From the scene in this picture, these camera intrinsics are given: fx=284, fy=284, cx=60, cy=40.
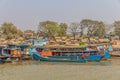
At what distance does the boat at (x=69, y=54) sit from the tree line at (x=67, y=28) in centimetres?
1875

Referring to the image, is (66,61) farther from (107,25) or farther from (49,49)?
(107,25)

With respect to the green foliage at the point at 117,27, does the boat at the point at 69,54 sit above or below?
below

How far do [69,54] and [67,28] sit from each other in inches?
952

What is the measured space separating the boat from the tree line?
61.5 feet

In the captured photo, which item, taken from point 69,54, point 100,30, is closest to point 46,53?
point 69,54

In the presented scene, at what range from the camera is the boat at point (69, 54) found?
26.5 m

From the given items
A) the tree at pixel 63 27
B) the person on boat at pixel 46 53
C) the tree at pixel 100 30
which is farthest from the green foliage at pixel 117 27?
the person on boat at pixel 46 53

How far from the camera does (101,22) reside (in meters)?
49.4

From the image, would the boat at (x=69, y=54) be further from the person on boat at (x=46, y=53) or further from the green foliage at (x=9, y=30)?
the green foliage at (x=9, y=30)

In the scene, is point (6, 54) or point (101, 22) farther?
point (101, 22)

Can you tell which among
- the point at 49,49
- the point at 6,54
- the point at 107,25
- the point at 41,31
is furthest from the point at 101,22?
the point at 6,54

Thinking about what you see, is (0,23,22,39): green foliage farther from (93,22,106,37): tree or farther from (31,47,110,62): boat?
(31,47,110,62): boat

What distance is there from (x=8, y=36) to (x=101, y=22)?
1613 cm

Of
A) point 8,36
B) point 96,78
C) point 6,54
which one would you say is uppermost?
point 8,36
